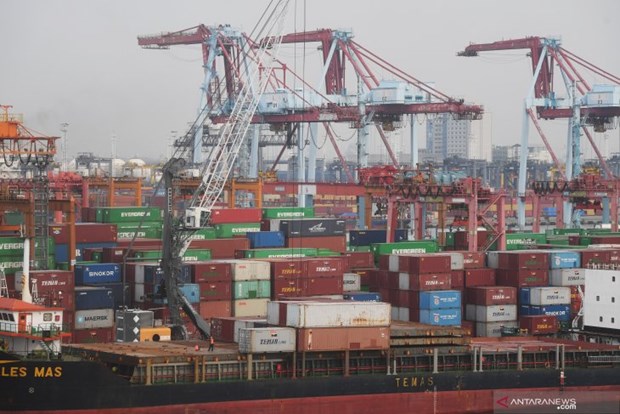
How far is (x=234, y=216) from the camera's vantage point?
5762 cm

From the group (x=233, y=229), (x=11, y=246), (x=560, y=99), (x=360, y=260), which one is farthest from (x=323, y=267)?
(x=560, y=99)

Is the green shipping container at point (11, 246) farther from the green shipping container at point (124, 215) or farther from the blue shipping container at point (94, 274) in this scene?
the green shipping container at point (124, 215)

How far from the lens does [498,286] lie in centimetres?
4969

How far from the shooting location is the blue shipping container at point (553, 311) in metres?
48.2

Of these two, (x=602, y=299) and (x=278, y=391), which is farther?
(x=602, y=299)

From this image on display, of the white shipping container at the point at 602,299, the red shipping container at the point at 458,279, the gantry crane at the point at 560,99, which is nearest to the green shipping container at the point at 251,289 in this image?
the red shipping container at the point at 458,279

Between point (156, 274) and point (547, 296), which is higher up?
point (156, 274)

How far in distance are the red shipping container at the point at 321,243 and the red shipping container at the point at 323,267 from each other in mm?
5975

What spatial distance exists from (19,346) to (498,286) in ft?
60.9

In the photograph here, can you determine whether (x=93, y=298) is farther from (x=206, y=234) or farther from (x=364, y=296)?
(x=206, y=234)

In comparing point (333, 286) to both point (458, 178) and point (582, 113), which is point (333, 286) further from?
point (582, 113)

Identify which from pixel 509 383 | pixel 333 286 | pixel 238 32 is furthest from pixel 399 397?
pixel 238 32

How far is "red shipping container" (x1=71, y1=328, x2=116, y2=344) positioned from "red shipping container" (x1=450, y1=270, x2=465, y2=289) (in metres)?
12.2

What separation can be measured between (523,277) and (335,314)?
41.7 feet
